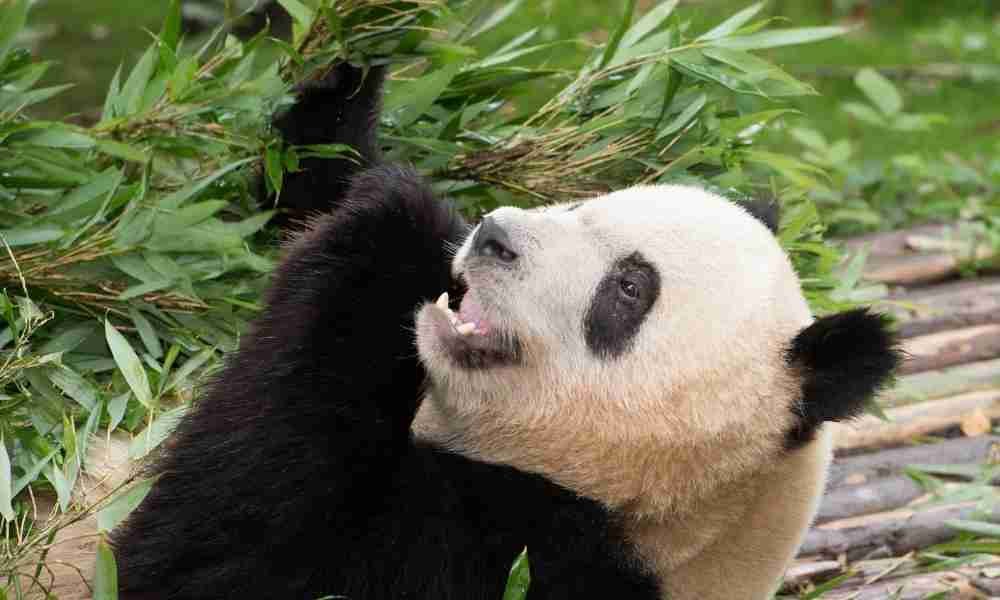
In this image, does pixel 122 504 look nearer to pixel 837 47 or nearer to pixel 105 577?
pixel 105 577

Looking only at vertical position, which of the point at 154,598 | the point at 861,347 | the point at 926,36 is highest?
the point at 861,347

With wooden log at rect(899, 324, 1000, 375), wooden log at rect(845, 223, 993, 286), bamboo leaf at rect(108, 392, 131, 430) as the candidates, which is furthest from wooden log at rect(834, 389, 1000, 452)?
bamboo leaf at rect(108, 392, 131, 430)

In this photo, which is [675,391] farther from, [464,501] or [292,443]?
[292,443]

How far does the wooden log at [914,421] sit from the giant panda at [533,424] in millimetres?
1725

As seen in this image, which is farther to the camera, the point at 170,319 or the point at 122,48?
the point at 122,48

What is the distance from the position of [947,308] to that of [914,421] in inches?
34.8

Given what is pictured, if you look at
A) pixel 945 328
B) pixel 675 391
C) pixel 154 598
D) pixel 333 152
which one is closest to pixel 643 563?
pixel 675 391

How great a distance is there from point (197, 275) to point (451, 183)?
2.55 ft

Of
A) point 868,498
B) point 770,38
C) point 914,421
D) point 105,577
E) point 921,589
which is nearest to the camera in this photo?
point 105,577

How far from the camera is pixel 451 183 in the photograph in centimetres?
410

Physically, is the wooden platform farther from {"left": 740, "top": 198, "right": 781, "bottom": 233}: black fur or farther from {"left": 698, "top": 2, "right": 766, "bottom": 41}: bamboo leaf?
{"left": 698, "top": 2, "right": 766, "bottom": 41}: bamboo leaf

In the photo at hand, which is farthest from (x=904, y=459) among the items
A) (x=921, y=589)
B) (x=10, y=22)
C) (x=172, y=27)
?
(x=10, y=22)

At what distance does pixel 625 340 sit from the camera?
3.10 metres

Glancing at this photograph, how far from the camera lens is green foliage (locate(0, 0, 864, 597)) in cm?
346
